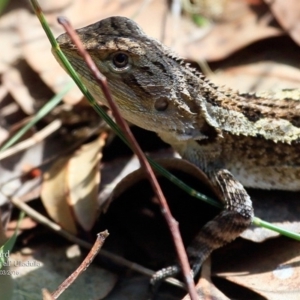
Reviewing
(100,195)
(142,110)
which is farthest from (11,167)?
(142,110)

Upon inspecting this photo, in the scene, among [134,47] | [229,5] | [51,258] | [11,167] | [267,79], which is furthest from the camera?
→ [229,5]

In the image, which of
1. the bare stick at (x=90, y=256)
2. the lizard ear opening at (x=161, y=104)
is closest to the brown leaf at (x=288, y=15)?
the lizard ear opening at (x=161, y=104)

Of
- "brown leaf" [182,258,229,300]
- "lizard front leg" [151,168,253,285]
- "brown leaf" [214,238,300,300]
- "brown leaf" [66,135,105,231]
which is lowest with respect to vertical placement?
"brown leaf" [214,238,300,300]

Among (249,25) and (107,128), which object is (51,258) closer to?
(107,128)

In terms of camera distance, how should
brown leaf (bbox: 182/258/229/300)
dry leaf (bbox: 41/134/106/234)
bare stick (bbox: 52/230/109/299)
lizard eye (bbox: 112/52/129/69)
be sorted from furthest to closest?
dry leaf (bbox: 41/134/106/234) < lizard eye (bbox: 112/52/129/69) < brown leaf (bbox: 182/258/229/300) < bare stick (bbox: 52/230/109/299)

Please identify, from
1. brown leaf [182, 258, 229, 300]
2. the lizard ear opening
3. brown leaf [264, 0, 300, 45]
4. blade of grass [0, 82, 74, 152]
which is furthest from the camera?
brown leaf [264, 0, 300, 45]

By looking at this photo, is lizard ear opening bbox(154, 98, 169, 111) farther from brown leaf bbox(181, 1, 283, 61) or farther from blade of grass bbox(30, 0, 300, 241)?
brown leaf bbox(181, 1, 283, 61)

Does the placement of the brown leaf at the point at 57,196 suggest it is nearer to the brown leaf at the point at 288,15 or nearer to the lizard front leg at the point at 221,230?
the lizard front leg at the point at 221,230

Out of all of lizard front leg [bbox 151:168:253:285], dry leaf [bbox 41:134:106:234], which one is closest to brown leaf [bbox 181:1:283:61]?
dry leaf [bbox 41:134:106:234]

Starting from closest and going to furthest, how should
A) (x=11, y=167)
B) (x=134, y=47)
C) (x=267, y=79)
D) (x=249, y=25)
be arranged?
(x=134, y=47) → (x=11, y=167) → (x=267, y=79) → (x=249, y=25)
